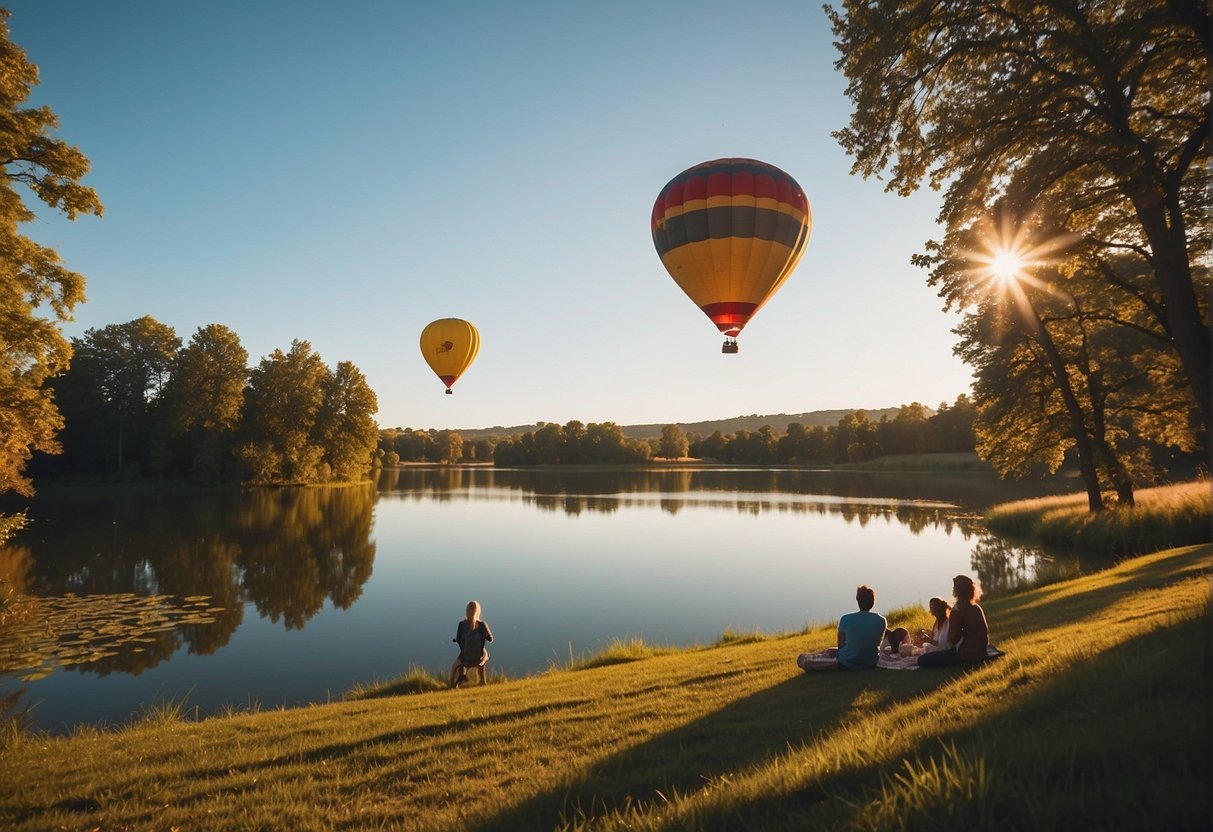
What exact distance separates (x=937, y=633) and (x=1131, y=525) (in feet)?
51.9

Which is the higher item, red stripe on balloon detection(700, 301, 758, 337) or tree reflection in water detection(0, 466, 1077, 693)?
red stripe on balloon detection(700, 301, 758, 337)

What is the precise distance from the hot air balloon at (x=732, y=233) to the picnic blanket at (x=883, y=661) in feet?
43.0

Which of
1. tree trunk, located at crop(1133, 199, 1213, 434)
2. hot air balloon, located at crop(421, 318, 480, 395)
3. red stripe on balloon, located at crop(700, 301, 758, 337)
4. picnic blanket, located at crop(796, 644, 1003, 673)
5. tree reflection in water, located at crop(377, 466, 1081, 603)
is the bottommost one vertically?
tree reflection in water, located at crop(377, 466, 1081, 603)

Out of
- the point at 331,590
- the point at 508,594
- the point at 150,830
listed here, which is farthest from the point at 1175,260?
the point at 331,590

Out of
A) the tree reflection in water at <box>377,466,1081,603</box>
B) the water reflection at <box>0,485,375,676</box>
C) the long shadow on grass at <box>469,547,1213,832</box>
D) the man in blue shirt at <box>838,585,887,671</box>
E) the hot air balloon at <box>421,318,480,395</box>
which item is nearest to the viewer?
the long shadow on grass at <box>469,547,1213,832</box>

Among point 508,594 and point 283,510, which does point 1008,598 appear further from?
point 283,510

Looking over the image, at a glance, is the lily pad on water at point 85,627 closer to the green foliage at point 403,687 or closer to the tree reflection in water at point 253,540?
the tree reflection in water at point 253,540

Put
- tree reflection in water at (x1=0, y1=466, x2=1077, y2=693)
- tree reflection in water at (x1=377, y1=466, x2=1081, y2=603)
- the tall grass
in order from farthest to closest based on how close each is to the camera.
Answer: tree reflection in water at (x1=377, y1=466, x2=1081, y2=603) < the tall grass < tree reflection in water at (x1=0, y1=466, x2=1077, y2=693)

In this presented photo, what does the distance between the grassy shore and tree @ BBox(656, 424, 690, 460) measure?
137183mm

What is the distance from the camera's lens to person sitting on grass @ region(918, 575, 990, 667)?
6.78 metres

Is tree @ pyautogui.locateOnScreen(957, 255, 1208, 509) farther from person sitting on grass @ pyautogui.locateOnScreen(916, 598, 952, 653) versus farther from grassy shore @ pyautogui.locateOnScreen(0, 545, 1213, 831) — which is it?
person sitting on grass @ pyautogui.locateOnScreen(916, 598, 952, 653)

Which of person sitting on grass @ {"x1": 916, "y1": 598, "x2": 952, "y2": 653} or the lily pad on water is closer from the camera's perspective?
person sitting on grass @ {"x1": 916, "y1": 598, "x2": 952, "y2": 653}

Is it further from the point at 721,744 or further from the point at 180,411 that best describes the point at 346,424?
the point at 721,744

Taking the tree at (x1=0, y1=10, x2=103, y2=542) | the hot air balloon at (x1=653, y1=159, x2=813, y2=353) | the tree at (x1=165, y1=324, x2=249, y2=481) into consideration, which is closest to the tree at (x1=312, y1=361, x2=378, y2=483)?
the tree at (x1=165, y1=324, x2=249, y2=481)
